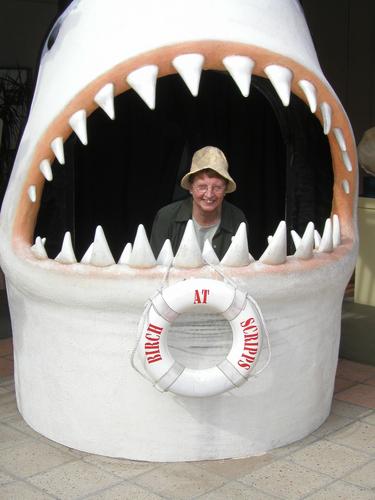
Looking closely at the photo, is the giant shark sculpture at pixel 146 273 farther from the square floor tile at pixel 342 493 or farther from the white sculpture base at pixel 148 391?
the square floor tile at pixel 342 493

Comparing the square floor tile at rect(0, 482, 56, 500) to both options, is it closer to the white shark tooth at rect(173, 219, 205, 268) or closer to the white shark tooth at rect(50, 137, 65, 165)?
the white shark tooth at rect(173, 219, 205, 268)

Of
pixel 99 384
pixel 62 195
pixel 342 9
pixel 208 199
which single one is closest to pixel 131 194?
pixel 62 195

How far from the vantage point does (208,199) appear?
3.89 metres

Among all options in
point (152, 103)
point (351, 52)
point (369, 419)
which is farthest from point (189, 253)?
point (351, 52)

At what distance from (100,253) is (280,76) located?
3.26 ft

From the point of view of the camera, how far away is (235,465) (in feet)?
11.9

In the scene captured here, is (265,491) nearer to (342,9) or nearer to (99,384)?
(99,384)

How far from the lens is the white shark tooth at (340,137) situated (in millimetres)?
3758

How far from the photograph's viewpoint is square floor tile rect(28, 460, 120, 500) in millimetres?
3375

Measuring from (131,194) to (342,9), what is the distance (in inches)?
243

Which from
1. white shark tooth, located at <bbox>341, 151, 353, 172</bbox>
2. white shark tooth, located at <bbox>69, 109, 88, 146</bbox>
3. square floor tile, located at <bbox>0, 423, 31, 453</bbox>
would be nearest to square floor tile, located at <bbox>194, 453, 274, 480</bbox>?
square floor tile, located at <bbox>0, 423, 31, 453</bbox>

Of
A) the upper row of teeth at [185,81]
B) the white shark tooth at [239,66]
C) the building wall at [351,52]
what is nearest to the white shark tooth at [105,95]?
the upper row of teeth at [185,81]

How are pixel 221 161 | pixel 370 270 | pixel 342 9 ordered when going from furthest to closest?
pixel 342 9 < pixel 370 270 < pixel 221 161

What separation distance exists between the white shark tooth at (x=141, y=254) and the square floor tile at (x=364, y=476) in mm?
1175
